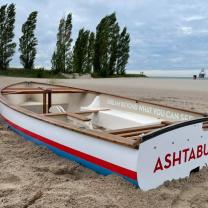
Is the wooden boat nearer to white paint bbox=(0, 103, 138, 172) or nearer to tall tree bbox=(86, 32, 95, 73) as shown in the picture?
white paint bbox=(0, 103, 138, 172)

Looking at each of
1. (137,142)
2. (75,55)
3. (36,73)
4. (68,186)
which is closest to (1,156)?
(68,186)

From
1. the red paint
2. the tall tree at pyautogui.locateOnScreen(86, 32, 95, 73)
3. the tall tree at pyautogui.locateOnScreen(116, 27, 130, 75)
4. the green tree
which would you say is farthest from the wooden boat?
the tall tree at pyautogui.locateOnScreen(116, 27, 130, 75)

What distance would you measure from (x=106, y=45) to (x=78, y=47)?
3.78 m

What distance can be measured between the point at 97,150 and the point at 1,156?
1.36 m

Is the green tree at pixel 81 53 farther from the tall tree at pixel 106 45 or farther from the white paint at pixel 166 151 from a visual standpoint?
the white paint at pixel 166 151

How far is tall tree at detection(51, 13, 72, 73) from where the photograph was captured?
36.7m

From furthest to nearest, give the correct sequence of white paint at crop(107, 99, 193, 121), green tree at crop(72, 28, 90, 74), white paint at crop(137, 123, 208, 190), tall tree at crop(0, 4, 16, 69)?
green tree at crop(72, 28, 90, 74) < tall tree at crop(0, 4, 16, 69) < white paint at crop(107, 99, 193, 121) < white paint at crop(137, 123, 208, 190)

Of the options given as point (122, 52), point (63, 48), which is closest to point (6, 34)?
point (63, 48)

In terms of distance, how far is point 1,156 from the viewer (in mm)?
3959

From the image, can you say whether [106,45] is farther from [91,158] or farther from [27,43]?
[91,158]

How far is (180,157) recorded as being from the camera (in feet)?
10.6

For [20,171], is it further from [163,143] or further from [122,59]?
[122,59]

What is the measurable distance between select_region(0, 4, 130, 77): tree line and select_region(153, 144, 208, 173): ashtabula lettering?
104ft

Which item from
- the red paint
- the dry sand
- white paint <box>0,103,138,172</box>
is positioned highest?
white paint <box>0,103,138,172</box>
